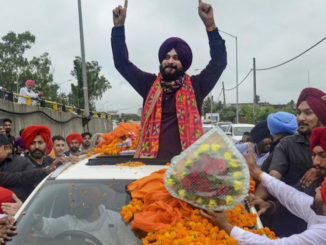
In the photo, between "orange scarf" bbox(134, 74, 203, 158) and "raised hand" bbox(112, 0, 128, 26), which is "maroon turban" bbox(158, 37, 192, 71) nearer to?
"orange scarf" bbox(134, 74, 203, 158)

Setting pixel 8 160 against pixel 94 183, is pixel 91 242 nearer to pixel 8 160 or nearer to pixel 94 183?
pixel 94 183

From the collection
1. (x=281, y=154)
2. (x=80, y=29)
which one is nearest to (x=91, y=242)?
(x=281, y=154)

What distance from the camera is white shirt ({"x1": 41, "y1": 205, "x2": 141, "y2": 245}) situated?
2688 mm

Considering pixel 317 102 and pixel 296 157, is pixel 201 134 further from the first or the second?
pixel 317 102

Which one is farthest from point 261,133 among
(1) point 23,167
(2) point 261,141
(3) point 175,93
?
(1) point 23,167

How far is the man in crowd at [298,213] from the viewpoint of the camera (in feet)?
8.04

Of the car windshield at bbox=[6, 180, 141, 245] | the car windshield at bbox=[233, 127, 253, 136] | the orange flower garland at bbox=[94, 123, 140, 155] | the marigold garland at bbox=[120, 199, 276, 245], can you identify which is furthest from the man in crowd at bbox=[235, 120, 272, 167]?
the car windshield at bbox=[233, 127, 253, 136]

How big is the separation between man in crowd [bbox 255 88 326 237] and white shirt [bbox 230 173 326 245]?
31 centimetres

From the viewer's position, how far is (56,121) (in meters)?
17.1

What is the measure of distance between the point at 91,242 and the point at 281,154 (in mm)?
1822

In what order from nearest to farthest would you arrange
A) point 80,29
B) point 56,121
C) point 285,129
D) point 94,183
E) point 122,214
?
point 122,214 → point 94,183 → point 285,129 → point 80,29 → point 56,121

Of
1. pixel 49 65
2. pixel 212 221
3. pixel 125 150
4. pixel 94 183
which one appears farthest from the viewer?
pixel 49 65

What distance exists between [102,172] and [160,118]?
95 cm

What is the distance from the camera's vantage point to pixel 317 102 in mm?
3508
